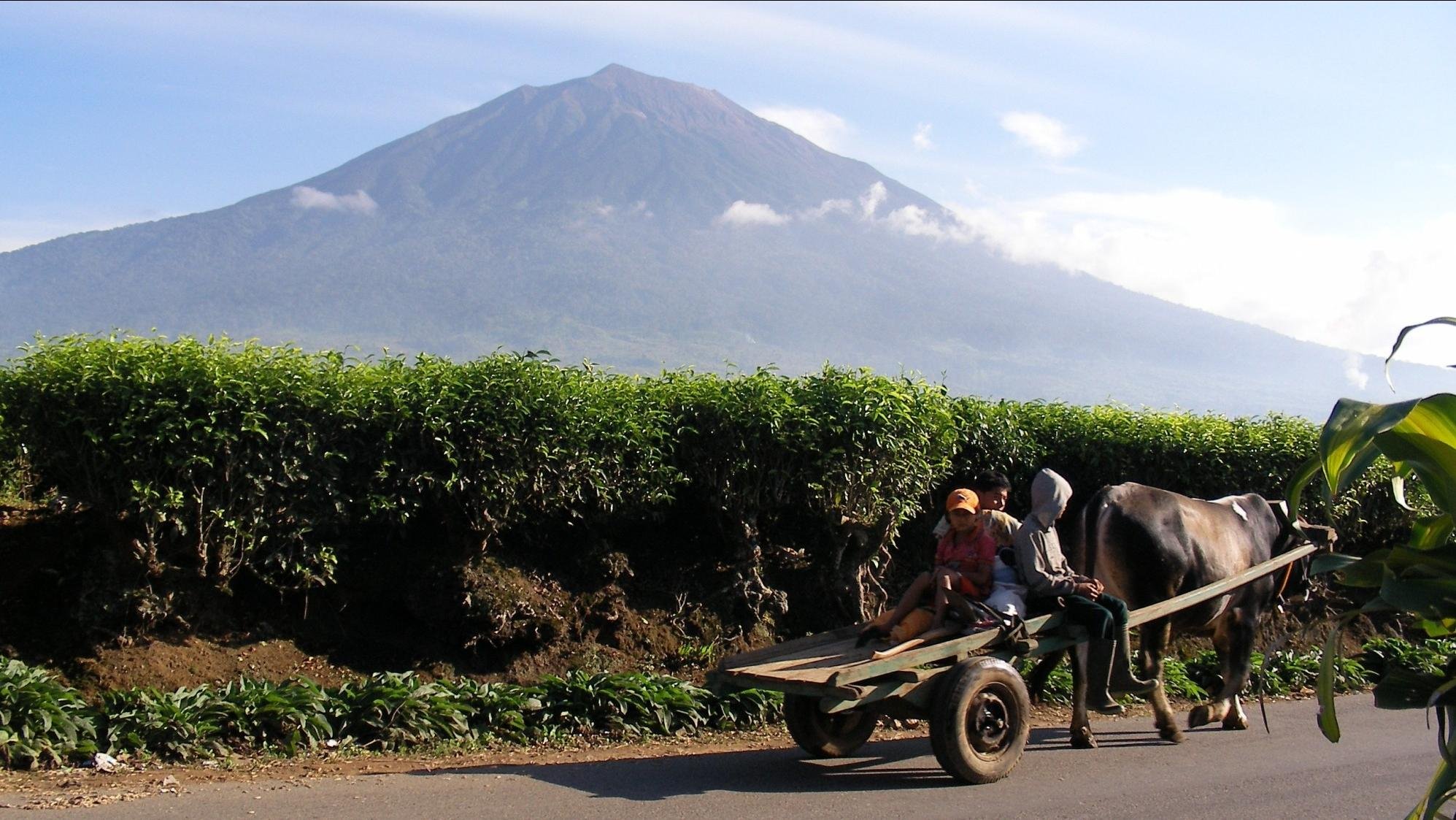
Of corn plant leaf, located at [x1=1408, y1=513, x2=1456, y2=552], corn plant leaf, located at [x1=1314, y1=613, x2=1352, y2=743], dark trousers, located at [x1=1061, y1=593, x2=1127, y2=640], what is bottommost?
dark trousers, located at [x1=1061, y1=593, x2=1127, y2=640]

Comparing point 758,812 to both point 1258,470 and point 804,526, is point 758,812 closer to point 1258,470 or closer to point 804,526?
point 804,526

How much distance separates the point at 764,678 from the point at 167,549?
367 centimetres

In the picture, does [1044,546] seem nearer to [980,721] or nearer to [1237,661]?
[980,721]

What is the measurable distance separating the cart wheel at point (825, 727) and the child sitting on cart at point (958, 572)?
1.37 ft

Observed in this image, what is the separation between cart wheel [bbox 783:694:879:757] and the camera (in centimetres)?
631

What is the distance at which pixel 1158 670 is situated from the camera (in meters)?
7.54

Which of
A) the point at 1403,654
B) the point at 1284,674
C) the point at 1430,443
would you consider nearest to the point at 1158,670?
the point at 1284,674

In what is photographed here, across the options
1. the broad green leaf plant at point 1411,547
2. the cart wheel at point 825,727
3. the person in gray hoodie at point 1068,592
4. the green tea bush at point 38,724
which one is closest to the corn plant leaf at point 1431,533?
the broad green leaf plant at point 1411,547

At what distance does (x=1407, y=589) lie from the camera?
7.39 feet

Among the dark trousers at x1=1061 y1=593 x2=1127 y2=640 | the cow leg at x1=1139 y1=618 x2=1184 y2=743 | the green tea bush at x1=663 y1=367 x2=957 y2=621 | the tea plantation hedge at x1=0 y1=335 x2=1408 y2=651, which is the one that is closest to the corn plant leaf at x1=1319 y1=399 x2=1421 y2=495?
the dark trousers at x1=1061 y1=593 x2=1127 y2=640

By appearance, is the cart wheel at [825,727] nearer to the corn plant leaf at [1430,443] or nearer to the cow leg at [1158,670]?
the cow leg at [1158,670]

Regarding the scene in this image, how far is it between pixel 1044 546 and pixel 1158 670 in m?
1.59

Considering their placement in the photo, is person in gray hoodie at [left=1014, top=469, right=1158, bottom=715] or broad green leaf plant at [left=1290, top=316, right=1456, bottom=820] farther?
person in gray hoodie at [left=1014, top=469, right=1158, bottom=715]

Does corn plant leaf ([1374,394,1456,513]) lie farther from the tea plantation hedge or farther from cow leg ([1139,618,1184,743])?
Result: the tea plantation hedge
